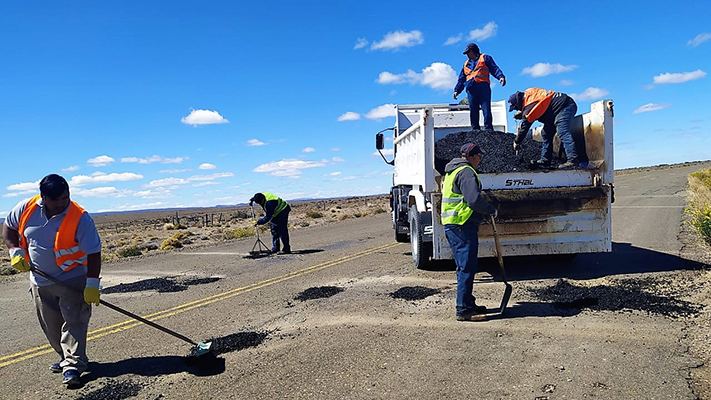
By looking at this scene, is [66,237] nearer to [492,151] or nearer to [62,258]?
[62,258]

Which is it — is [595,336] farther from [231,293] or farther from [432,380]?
[231,293]

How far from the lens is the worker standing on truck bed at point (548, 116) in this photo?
7.73 metres

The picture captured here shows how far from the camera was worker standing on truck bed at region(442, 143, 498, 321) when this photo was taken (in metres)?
5.47

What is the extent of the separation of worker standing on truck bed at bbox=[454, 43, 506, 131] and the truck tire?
245cm

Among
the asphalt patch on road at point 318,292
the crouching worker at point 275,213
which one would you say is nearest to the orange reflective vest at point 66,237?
the asphalt patch on road at point 318,292

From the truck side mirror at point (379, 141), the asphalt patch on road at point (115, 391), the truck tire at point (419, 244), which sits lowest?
the asphalt patch on road at point (115, 391)

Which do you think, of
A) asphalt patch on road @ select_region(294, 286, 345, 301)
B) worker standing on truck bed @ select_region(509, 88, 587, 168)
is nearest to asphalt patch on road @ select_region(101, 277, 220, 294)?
asphalt patch on road @ select_region(294, 286, 345, 301)

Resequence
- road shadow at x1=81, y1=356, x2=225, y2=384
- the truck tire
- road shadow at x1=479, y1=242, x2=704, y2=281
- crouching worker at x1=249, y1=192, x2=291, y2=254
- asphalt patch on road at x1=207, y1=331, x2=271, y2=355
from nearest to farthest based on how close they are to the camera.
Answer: road shadow at x1=81, y1=356, x2=225, y2=384
asphalt patch on road at x1=207, y1=331, x2=271, y2=355
road shadow at x1=479, y1=242, x2=704, y2=281
the truck tire
crouching worker at x1=249, y1=192, x2=291, y2=254

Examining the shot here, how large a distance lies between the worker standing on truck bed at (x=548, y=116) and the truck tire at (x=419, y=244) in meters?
1.93

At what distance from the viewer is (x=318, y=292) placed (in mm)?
7488

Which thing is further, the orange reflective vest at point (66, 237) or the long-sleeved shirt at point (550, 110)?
the long-sleeved shirt at point (550, 110)

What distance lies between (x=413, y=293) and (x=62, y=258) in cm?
428

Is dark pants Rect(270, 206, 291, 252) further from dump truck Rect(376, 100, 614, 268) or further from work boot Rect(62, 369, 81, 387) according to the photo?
work boot Rect(62, 369, 81, 387)

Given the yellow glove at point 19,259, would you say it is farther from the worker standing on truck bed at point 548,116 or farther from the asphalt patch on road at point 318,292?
the worker standing on truck bed at point 548,116
